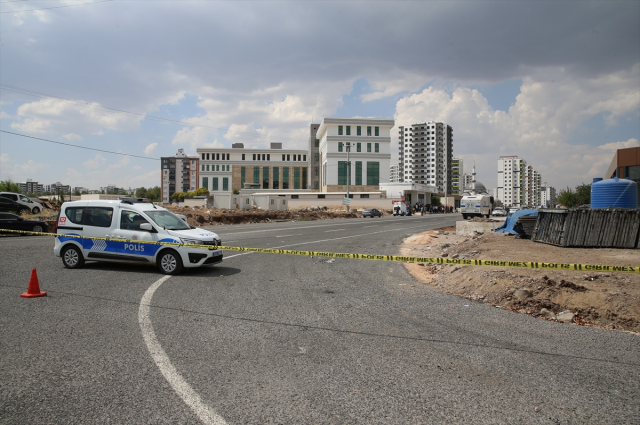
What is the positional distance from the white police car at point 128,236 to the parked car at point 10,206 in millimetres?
24440

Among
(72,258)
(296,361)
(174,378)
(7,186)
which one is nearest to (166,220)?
(72,258)

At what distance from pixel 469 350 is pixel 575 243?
10682 millimetres

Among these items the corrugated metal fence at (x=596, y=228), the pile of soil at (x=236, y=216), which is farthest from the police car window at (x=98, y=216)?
the pile of soil at (x=236, y=216)

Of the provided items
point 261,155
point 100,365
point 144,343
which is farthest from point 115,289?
point 261,155

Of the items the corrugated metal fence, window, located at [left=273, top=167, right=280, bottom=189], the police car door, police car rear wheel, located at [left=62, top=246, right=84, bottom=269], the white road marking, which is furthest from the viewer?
window, located at [left=273, top=167, right=280, bottom=189]

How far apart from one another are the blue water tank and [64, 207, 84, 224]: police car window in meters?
18.0

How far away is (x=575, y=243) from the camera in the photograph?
Answer: 13195mm

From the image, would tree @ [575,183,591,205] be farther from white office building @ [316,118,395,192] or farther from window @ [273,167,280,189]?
window @ [273,167,280,189]

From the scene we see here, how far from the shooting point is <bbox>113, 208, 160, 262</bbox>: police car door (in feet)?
32.1

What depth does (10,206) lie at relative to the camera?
29.5m

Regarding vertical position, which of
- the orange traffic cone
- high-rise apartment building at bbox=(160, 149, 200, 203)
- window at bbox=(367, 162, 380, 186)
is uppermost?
high-rise apartment building at bbox=(160, 149, 200, 203)

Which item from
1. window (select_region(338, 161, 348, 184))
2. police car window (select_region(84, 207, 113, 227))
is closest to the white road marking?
police car window (select_region(84, 207, 113, 227))

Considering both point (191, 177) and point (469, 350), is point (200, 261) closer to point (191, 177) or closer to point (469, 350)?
point (469, 350)

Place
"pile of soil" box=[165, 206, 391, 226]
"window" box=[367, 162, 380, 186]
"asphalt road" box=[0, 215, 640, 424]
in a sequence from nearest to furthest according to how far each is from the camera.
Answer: "asphalt road" box=[0, 215, 640, 424] → "pile of soil" box=[165, 206, 391, 226] → "window" box=[367, 162, 380, 186]
